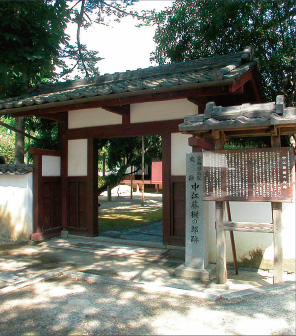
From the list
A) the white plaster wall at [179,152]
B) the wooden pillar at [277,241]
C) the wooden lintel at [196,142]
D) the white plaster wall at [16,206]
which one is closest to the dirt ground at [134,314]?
the wooden pillar at [277,241]

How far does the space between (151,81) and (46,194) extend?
3.96m

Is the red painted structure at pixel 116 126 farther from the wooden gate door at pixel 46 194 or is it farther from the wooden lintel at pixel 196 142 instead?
the wooden lintel at pixel 196 142

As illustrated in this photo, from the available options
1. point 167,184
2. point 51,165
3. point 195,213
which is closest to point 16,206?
point 51,165

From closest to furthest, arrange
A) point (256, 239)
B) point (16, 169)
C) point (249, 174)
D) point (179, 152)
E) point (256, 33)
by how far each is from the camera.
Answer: point (249, 174) < point (256, 239) < point (179, 152) < point (16, 169) < point (256, 33)

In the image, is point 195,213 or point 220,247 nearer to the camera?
point 220,247

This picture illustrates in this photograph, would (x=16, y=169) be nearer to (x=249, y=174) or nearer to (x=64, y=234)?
(x=64, y=234)

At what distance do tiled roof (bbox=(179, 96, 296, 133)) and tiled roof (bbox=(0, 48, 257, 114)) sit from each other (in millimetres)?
941

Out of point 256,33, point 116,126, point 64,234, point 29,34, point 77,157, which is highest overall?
point 256,33

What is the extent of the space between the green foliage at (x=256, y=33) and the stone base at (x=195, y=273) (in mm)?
7248

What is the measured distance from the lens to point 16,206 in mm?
8023

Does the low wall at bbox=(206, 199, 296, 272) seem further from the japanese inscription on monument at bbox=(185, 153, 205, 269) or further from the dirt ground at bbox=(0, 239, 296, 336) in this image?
the dirt ground at bbox=(0, 239, 296, 336)

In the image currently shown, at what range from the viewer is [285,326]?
3268mm

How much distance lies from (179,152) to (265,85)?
548 cm

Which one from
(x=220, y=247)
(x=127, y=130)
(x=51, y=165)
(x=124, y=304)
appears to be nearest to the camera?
(x=124, y=304)
